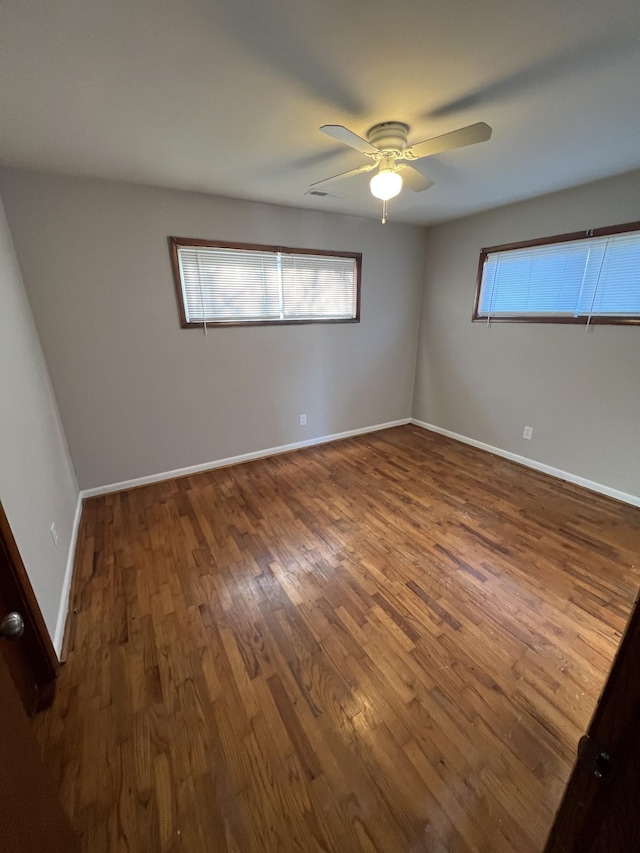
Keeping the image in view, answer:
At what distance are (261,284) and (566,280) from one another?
8.79 feet

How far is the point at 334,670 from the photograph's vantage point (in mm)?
1451

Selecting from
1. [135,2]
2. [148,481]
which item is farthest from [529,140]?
[148,481]

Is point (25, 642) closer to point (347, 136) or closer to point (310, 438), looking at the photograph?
point (347, 136)

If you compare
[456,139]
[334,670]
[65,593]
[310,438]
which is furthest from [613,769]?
[310,438]

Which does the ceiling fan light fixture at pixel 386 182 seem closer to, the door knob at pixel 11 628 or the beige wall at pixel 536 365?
the beige wall at pixel 536 365

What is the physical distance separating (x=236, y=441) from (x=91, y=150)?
92.3 inches

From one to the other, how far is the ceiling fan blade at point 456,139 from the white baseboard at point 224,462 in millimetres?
2761

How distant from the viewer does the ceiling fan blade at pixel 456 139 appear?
1402 millimetres

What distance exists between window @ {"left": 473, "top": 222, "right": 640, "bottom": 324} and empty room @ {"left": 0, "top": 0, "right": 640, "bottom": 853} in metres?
0.03

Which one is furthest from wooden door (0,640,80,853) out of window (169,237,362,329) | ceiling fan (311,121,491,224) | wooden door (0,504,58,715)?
window (169,237,362,329)

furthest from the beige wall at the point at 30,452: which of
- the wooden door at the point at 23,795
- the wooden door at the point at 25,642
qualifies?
the wooden door at the point at 23,795

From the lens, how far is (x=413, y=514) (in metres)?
2.57

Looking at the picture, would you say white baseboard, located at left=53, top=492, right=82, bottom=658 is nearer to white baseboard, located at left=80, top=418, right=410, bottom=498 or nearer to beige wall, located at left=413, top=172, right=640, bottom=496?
white baseboard, located at left=80, top=418, right=410, bottom=498

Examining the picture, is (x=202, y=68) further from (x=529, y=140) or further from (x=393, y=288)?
(x=393, y=288)
